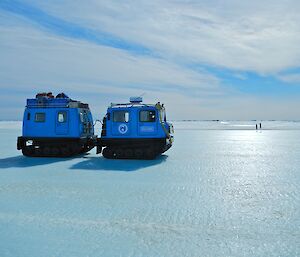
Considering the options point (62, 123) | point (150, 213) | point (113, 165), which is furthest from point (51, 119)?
point (150, 213)

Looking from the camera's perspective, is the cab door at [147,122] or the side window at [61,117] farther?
the side window at [61,117]

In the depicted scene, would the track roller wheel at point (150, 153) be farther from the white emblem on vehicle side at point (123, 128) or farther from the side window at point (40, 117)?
the side window at point (40, 117)

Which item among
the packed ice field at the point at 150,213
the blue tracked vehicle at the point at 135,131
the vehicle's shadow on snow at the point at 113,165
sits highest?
the blue tracked vehicle at the point at 135,131

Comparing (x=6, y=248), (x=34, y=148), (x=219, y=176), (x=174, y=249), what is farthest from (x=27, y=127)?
(x=174, y=249)

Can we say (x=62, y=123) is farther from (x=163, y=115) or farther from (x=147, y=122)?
(x=163, y=115)

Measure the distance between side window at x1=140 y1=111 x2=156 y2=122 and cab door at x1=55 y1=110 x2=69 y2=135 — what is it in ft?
11.8

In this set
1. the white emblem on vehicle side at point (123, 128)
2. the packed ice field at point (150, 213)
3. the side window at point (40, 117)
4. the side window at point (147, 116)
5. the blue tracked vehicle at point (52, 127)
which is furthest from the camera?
the side window at point (40, 117)

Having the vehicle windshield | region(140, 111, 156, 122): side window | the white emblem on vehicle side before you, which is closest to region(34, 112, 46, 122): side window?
the white emblem on vehicle side

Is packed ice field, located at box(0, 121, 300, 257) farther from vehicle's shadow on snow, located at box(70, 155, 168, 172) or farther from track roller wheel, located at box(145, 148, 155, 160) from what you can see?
track roller wheel, located at box(145, 148, 155, 160)

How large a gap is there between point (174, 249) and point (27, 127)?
12198 mm

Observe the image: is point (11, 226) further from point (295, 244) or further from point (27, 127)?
point (27, 127)

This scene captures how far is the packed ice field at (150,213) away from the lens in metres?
4.36

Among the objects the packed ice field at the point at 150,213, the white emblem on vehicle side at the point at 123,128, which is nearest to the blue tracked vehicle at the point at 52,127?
the white emblem on vehicle side at the point at 123,128

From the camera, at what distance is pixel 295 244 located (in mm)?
4402
